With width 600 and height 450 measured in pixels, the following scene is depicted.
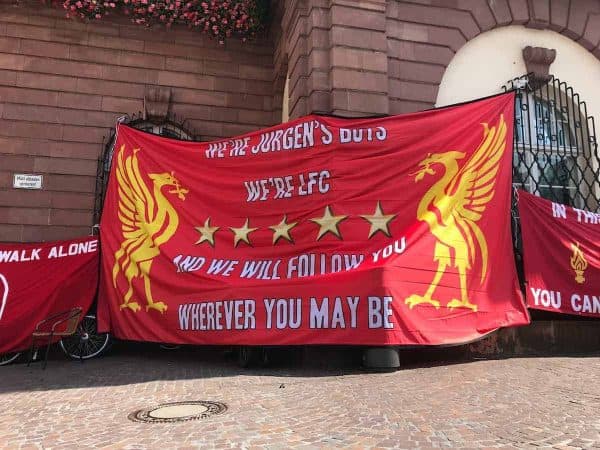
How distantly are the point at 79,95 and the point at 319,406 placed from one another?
863 cm

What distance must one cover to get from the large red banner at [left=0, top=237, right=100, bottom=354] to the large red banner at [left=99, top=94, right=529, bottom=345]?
86cm

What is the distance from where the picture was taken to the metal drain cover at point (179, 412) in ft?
14.5

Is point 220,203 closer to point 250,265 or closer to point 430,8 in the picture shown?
point 250,265

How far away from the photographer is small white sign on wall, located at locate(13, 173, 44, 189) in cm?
1031

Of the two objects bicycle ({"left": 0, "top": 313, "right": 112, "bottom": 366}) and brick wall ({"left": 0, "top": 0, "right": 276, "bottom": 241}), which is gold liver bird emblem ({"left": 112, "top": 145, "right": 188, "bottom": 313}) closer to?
bicycle ({"left": 0, "top": 313, "right": 112, "bottom": 366})

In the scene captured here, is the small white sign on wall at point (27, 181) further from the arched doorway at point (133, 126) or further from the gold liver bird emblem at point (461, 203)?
the gold liver bird emblem at point (461, 203)

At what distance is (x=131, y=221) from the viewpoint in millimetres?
8039

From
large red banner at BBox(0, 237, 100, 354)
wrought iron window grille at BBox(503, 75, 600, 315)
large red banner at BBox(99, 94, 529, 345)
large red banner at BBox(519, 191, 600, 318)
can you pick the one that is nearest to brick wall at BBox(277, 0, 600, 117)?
wrought iron window grille at BBox(503, 75, 600, 315)

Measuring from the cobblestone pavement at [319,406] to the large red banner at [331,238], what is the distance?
574mm

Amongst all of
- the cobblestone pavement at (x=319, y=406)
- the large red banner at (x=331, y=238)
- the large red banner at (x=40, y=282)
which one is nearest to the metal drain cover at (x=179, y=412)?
the cobblestone pavement at (x=319, y=406)

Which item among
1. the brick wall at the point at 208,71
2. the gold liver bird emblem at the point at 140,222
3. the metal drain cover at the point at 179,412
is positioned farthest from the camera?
the brick wall at the point at 208,71

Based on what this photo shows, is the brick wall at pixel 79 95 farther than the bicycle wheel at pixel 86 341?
Yes

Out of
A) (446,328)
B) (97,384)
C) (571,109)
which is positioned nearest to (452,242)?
(446,328)

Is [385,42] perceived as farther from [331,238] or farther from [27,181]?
[27,181]
